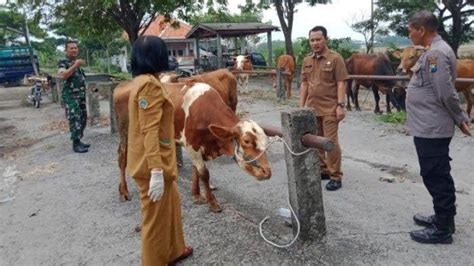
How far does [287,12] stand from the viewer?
21.8 m

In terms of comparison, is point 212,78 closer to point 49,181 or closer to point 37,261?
point 49,181

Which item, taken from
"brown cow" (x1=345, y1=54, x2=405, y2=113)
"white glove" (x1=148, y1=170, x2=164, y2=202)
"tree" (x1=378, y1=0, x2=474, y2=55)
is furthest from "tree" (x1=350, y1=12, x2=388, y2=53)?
"white glove" (x1=148, y1=170, x2=164, y2=202)

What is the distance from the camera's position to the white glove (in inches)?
109

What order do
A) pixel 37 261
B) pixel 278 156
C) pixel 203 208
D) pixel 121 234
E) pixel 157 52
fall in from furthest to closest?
1. pixel 278 156
2. pixel 203 208
3. pixel 121 234
4. pixel 37 261
5. pixel 157 52

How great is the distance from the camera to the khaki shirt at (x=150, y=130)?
2795 millimetres

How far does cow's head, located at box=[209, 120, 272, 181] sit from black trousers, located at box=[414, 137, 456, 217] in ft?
3.85

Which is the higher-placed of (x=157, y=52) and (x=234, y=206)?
(x=157, y=52)

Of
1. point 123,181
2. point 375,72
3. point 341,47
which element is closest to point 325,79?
point 123,181

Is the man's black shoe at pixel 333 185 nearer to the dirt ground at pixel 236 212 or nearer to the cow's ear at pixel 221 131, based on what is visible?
the dirt ground at pixel 236 212

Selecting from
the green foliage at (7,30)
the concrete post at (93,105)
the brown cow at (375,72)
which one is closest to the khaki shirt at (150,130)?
the concrete post at (93,105)

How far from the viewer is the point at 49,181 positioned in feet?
19.9

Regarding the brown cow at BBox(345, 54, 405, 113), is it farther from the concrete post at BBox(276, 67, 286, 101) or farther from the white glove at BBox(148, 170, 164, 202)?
the white glove at BBox(148, 170, 164, 202)

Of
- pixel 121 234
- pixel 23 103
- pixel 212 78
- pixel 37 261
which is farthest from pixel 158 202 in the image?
pixel 23 103

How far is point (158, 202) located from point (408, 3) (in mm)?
17575
